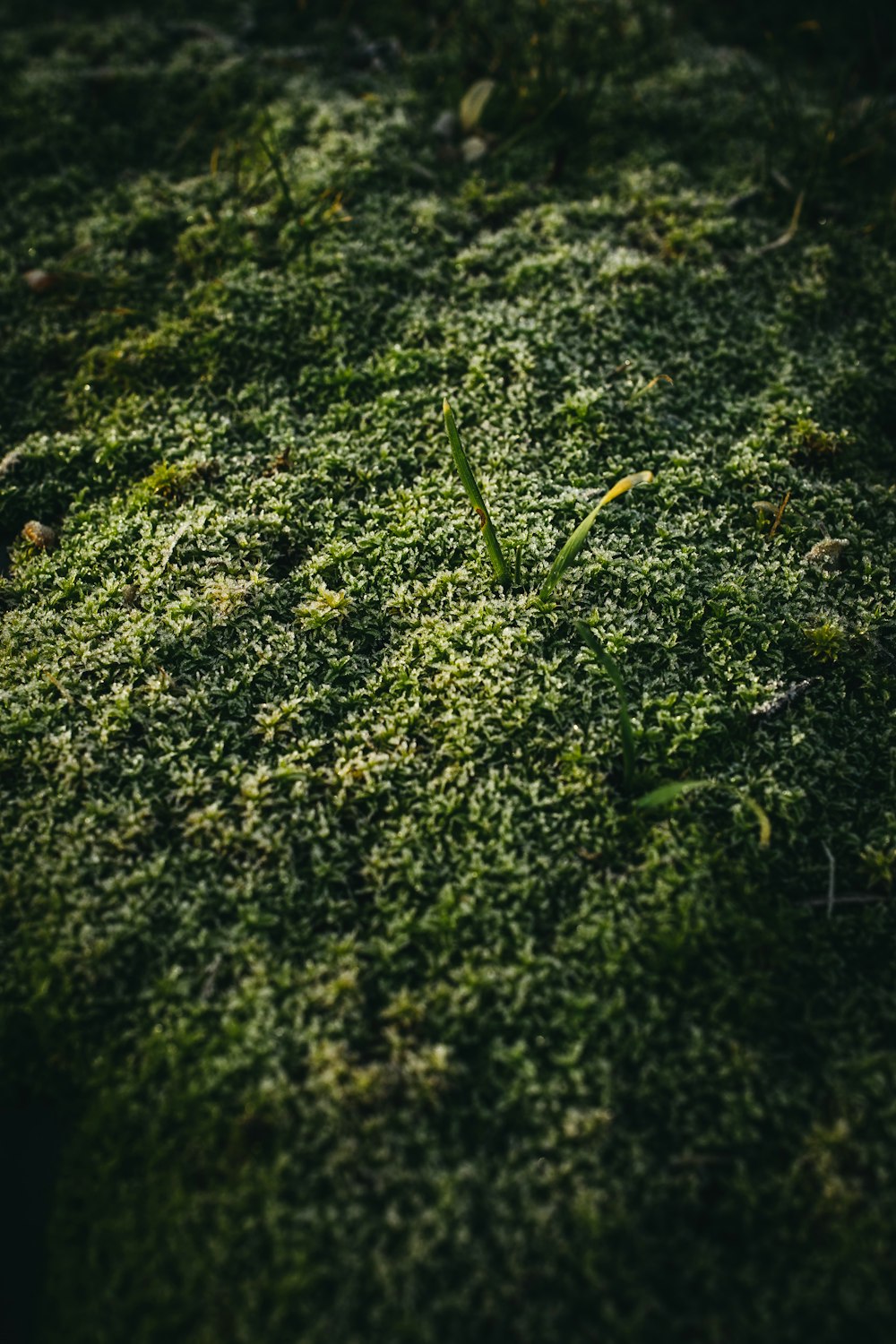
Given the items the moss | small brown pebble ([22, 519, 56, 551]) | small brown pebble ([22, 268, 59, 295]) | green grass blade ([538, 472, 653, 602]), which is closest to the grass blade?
the moss

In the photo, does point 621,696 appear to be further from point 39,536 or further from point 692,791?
point 39,536

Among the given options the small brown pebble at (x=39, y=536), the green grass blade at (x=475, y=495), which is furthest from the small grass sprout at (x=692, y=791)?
the small brown pebble at (x=39, y=536)

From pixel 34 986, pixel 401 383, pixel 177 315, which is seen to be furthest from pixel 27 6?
pixel 34 986

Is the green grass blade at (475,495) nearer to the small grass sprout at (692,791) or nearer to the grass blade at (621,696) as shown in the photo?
the grass blade at (621,696)

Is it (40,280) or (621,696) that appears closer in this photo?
(621,696)

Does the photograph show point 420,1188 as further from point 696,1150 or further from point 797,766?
point 797,766

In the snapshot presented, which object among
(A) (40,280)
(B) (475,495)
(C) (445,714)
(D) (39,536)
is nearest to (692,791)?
(C) (445,714)

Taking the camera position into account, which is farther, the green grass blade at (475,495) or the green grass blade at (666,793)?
the green grass blade at (475,495)
